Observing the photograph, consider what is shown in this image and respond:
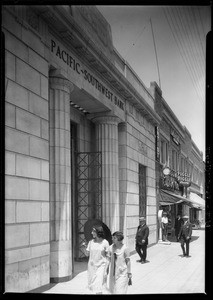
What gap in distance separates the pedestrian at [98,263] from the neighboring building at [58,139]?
1360 millimetres

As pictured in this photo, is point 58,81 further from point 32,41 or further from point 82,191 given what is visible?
point 82,191

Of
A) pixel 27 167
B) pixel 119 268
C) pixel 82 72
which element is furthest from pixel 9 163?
pixel 82 72

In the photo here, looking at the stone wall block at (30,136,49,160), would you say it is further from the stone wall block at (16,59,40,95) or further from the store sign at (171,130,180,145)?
the store sign at (171,130,180,145)

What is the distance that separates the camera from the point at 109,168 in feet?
50.0

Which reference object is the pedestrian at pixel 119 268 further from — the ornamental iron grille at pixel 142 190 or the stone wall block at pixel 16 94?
the ornamental iron grille at pixel 142 190

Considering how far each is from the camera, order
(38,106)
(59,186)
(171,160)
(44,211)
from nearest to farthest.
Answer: (38,106) < (44,211) < (59,186) < (171,160)

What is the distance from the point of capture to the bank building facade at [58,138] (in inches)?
319

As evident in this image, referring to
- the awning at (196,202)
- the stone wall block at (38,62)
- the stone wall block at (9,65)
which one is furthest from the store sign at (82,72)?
the awning at (196,202)

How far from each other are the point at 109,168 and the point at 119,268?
25.5 ft

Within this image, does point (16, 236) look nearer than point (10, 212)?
No

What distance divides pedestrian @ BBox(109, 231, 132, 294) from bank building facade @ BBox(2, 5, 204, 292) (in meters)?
1.88
